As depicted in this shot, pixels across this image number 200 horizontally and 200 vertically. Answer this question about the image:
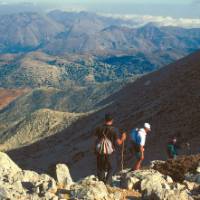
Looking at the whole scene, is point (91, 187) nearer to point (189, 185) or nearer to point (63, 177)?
point (63, 177)

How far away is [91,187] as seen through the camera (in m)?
14.7

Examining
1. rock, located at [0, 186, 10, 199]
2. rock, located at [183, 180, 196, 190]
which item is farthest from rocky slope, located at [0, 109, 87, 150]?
rock, located at [0, 186, 10, 199]

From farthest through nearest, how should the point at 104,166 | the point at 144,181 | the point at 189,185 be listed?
the point at 104,166 < the point at 189,185 < the point at 144,181

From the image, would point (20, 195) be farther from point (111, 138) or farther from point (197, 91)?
point (197, 91)

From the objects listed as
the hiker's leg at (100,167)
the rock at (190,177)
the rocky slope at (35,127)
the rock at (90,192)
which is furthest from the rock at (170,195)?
the rocky slope at (35,127)

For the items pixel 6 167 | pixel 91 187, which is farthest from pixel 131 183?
pixel 6 167

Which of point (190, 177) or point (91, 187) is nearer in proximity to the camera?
point (91, 187)

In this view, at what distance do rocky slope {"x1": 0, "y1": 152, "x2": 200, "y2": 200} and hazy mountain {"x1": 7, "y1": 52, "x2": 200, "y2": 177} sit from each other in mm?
16528

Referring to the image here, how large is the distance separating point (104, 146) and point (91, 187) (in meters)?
3.42

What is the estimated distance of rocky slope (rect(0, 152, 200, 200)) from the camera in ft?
47.9

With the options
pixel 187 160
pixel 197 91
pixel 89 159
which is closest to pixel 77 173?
pixel 89 159

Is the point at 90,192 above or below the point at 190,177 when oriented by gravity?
above

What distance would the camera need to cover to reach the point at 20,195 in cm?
1462

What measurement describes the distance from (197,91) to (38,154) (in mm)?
27117
